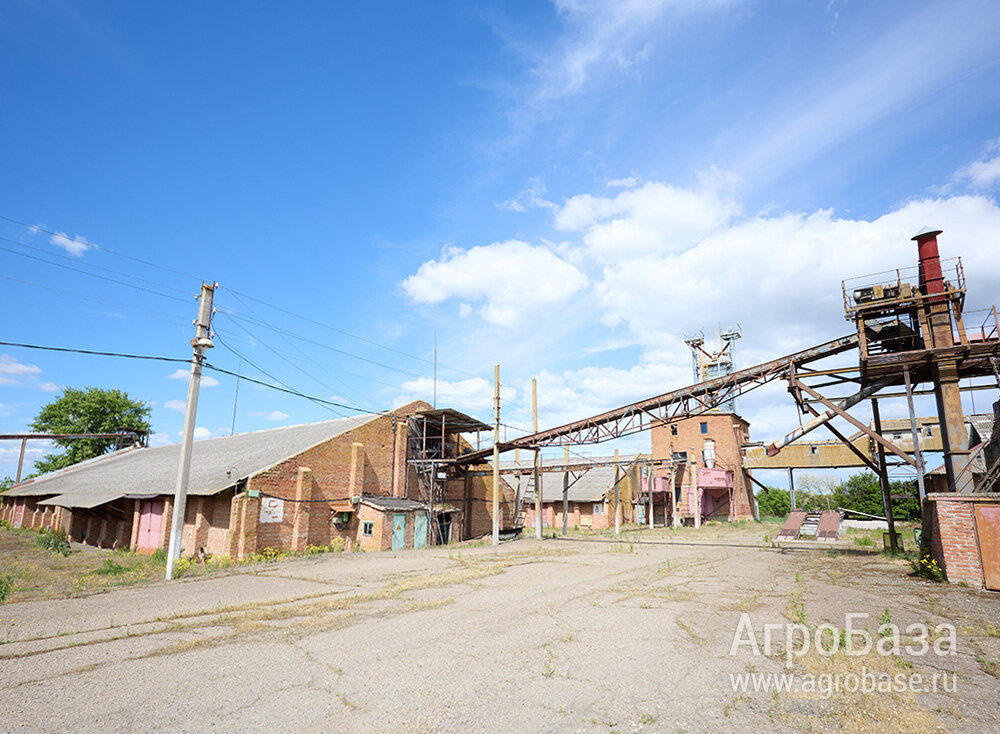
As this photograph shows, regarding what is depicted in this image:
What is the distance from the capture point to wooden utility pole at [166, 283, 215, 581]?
13828 millimetres

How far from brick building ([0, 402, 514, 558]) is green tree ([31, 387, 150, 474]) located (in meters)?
17.3

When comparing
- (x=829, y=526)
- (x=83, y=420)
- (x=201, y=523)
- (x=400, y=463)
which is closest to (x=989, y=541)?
(x=829, y=526)

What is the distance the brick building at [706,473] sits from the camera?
40062 millimetres

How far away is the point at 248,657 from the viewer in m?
6.53

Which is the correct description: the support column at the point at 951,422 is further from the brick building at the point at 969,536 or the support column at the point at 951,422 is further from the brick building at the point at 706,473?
the brick building at the point at 706,473

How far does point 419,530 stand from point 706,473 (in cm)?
2527

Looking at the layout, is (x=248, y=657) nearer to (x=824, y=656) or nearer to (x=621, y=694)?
(x=621, y=694)

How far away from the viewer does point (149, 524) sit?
21.7 meters

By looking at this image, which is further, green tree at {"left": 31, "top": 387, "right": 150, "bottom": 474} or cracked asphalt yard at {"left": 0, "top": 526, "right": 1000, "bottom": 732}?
green tree at {"left": 31, "top": 387, "right": 150, "bottom": 474}

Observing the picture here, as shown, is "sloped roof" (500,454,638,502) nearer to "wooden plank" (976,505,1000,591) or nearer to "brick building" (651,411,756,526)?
"brick building" (651,411,756,526)

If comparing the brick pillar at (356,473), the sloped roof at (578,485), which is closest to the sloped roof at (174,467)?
the brick pillar at (356,473)

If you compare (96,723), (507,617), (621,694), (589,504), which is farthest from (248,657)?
(589,504)

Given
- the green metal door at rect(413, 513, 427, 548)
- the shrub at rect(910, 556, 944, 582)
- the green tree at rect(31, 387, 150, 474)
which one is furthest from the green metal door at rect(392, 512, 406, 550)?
the green tree at rect(31, 387, 150, 474)

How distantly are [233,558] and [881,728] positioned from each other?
61.1 ft
